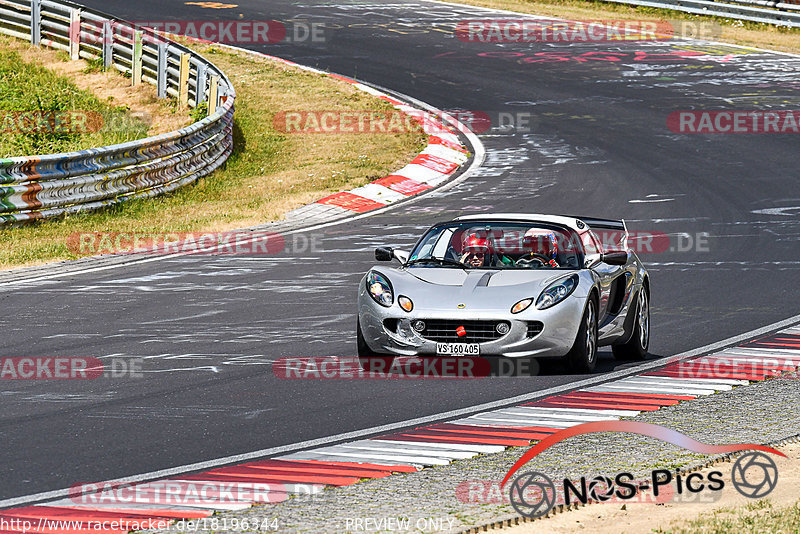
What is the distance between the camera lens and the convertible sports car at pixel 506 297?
1031cm

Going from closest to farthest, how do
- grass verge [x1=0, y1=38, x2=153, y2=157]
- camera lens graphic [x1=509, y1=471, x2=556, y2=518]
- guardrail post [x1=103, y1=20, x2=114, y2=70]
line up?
camera lens graphic [x1=509, y1=471, x2=556, y2=518], grass verge [x1=0, y1=38, x2=153, y2=157], guardrail post [x1=103, y1=20, x2=114, y2=70]

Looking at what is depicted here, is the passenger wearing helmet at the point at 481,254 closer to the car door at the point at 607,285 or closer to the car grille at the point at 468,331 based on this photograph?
the car door at the point at 607,285

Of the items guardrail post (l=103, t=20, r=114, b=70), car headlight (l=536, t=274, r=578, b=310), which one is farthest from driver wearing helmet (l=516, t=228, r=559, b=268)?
guardrail post (l=103, t=20, r=114, b=70)

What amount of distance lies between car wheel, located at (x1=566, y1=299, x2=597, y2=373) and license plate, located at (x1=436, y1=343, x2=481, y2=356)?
74 centimetres

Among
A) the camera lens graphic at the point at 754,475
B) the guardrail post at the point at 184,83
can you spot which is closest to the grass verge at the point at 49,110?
the guardrail post at the point at 184,83

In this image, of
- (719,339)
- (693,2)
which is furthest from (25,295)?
(693,2)

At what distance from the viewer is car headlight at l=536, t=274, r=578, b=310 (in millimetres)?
10391

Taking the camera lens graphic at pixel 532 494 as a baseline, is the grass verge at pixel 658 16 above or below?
above

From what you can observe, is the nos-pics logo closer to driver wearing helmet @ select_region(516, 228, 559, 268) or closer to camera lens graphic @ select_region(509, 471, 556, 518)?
camera lens graphic @ select_region(509, 471, 556, 518)

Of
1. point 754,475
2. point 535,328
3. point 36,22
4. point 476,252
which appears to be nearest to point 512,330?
point 535,328

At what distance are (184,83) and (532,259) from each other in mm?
17642

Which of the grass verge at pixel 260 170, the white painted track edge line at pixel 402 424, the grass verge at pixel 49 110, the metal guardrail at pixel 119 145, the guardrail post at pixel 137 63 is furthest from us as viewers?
the guardrail post at pixel 137 63

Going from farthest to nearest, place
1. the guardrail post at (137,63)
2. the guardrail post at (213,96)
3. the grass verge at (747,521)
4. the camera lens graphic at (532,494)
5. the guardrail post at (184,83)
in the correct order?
1. the guardrail post at (137,63)
2. the guardrail post at (184,83)
3. the guardrail post at (213,96)
4. the camera lens graphic at (532,494)
5. the grass verge at (747,521)

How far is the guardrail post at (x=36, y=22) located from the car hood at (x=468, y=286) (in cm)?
2314
